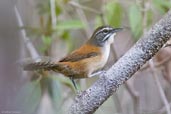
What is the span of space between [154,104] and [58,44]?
0.99 metres

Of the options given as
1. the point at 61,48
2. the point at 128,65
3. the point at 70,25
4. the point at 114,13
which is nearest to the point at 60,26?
the point at 70,25

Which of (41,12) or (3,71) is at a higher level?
(41,12)

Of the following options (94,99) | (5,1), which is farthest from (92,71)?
(5,1)

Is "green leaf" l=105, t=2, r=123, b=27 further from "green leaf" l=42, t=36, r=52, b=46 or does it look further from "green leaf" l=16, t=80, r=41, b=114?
"green leaf" l=16, t=80, r=41, b=114

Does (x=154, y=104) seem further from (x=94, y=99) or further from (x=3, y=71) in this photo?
(x=3, y=71)

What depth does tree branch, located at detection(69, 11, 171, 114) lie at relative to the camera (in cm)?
145

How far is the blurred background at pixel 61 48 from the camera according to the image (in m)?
1.13

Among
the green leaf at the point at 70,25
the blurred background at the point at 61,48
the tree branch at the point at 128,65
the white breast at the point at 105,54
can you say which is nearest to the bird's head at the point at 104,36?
the white breast at the point at 105,54

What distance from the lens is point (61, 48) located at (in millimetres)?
3918

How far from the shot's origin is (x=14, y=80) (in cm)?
115

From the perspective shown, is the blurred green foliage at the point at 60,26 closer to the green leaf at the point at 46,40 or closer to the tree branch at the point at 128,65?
the green leaf at the point at 46,40

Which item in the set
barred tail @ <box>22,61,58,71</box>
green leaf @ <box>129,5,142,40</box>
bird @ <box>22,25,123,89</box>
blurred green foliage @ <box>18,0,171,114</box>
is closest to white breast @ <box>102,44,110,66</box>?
bird @ <box>22,25,123,89</box>

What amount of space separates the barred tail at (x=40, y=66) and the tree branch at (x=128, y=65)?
0.40 m

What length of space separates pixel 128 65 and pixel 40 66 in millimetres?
651
